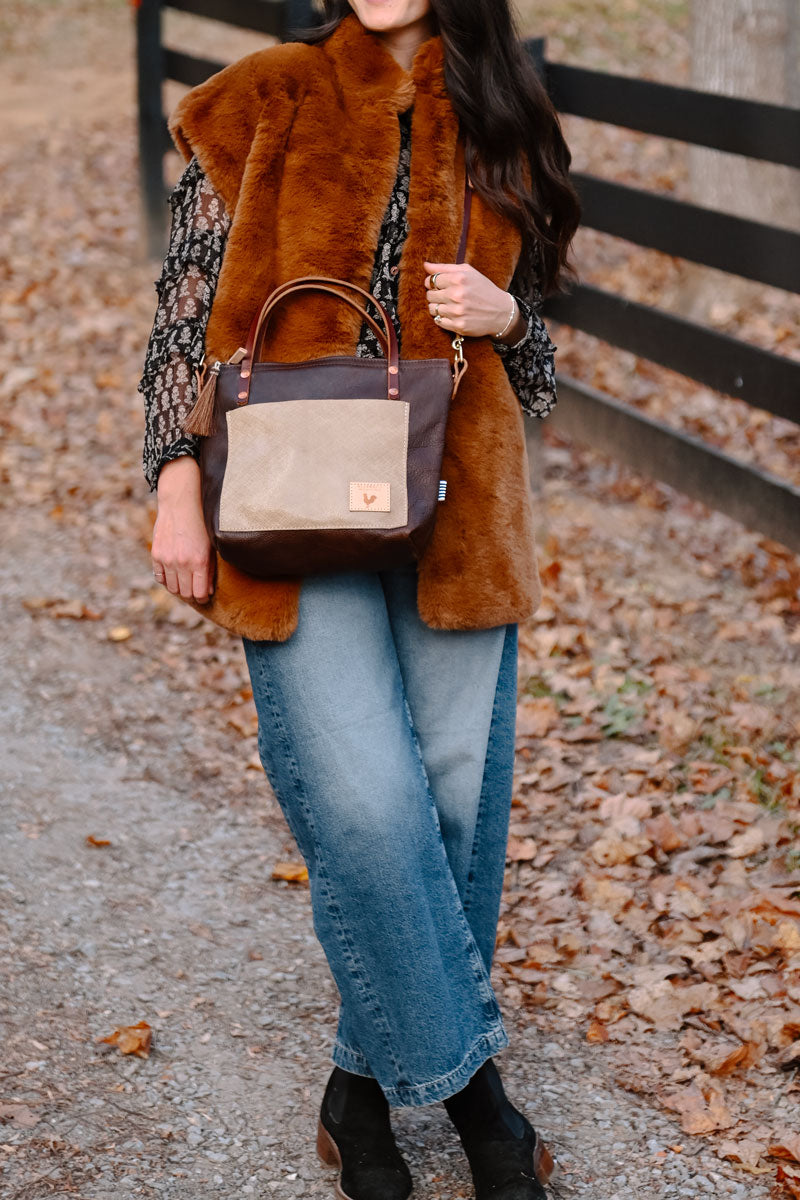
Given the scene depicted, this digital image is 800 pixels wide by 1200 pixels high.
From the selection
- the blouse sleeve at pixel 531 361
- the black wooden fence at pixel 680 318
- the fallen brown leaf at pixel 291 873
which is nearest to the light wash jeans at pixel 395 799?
the blouse sleeve at pixel 531 361

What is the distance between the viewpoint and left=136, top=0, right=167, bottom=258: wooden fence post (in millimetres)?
→ 8906

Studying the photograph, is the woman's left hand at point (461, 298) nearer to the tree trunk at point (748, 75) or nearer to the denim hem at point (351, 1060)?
the denim hem at point (351, 1060)

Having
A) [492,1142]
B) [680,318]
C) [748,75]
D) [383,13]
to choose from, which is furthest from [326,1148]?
[748,75]

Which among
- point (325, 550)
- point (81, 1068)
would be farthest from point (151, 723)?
point (325, 550)

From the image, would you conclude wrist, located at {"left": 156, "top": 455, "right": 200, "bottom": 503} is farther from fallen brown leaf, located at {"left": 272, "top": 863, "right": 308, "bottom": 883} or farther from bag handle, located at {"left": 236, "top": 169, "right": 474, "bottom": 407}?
fallen brown leaf, located at {"left": 272, "top": 863, "right": 308, "bottom": 883}

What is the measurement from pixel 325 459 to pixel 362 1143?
1.38 m

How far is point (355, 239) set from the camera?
229cm

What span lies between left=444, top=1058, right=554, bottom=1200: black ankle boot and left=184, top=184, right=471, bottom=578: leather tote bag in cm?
106

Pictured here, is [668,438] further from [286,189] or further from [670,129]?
[286,189]

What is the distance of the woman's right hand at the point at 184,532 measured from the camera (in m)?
2.30

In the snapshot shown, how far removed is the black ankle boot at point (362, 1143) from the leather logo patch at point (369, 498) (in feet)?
3.86

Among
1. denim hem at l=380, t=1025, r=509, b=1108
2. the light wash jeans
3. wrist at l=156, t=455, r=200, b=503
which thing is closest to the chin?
wrist at l=156, t=455, r=200, b=503

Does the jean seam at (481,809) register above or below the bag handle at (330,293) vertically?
below

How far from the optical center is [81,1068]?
9.62ft
